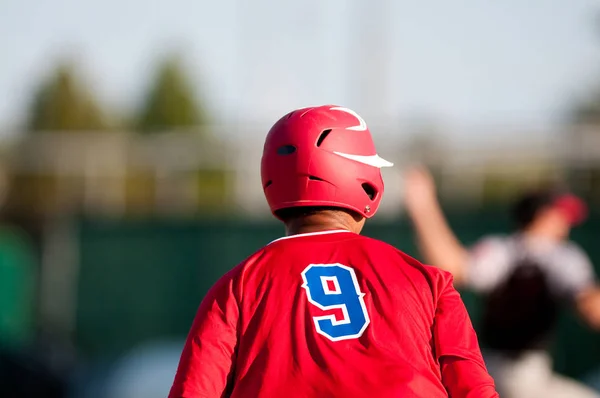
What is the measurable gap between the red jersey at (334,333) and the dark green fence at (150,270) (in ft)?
37.9

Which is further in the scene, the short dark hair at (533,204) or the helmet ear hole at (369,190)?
the short dark hair at (533,204)

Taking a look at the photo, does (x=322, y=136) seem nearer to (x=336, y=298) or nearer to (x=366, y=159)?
(x=366, y=159)

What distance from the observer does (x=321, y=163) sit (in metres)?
3.19

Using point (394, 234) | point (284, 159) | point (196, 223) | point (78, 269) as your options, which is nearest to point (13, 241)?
point (78, 269)

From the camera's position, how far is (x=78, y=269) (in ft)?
53.9

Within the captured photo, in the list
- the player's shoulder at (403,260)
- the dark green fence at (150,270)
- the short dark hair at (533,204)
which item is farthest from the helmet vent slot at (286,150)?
the dark green fence at (150,270)

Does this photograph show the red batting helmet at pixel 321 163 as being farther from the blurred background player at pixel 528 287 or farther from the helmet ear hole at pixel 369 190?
the blurred background player at pixel 528 287

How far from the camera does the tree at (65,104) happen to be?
52.8m

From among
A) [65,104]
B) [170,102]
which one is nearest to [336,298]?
[65,104]

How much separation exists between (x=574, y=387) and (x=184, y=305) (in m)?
8.94

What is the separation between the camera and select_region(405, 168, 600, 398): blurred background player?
717 cm

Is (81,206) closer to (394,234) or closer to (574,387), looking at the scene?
(394,234)

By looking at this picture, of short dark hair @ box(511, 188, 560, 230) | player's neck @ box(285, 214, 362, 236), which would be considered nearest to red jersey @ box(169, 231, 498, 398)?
player's neck @ box(285, 214, 362, 236)

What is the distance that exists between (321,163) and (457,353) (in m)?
0.69
